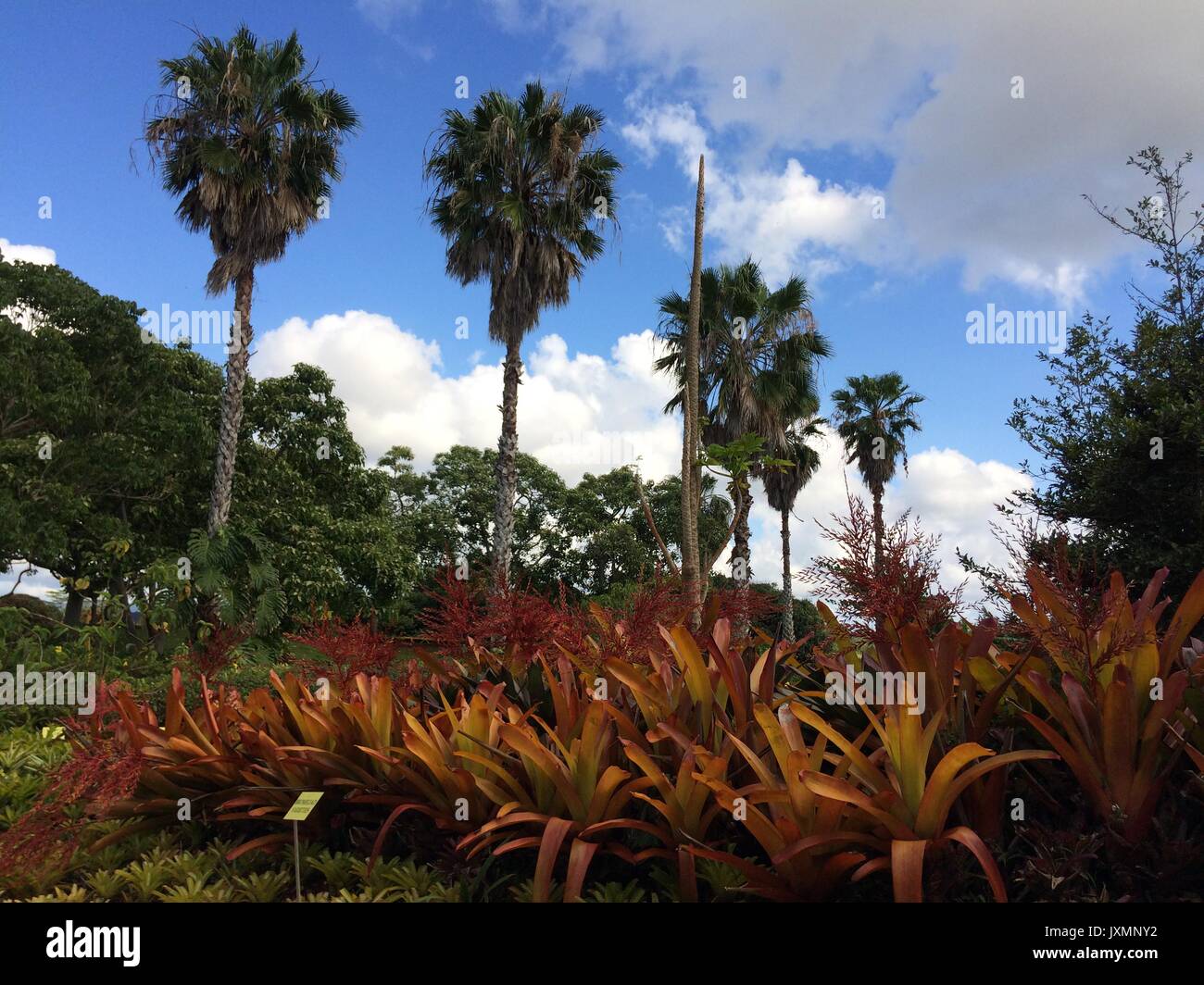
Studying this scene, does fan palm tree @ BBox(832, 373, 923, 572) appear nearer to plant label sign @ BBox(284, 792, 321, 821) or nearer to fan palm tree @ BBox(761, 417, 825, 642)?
fan palm tree @ BBox(761, 417, 825, 642)

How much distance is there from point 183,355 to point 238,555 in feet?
21.5

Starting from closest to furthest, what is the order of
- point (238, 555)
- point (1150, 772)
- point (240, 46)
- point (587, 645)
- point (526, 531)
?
point (1150, 772)
point (587, 645)
point (238, 555)
point (240, 46)
point (526, 531)

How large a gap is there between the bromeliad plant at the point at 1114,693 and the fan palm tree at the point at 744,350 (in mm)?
16504

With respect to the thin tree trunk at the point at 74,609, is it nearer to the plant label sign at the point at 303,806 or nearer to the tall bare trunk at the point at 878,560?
the plant label sign at the point at 303,806

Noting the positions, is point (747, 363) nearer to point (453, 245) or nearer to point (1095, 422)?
point (453, 245)

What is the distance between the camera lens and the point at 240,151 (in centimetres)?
1661

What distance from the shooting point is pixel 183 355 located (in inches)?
742

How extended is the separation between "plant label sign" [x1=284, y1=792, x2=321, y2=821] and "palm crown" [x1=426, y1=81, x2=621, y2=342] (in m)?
15.0

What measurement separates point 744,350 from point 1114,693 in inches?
709

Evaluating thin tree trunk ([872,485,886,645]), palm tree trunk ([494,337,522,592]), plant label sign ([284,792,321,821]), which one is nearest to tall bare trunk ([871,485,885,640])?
thin tree trunk ([872,485,886,645])

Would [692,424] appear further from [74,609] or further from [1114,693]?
[74,609]

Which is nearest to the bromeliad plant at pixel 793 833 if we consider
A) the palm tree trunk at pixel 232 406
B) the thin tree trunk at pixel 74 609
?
the palm tree trunk at pixel 232 406

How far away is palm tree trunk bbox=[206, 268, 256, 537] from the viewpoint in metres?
15.3
